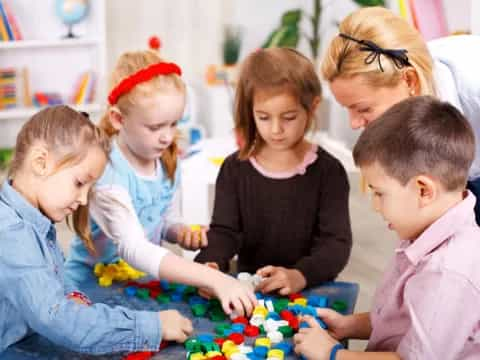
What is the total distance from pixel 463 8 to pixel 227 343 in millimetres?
2212

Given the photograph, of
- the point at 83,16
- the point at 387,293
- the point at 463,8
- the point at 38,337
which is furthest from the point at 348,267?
the point at 83,16

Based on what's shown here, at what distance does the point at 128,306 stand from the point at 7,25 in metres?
3.02

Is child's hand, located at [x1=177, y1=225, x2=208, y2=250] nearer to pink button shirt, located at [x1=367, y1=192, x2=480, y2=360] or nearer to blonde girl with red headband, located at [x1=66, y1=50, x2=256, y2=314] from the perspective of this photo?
blonde girl with red headband, located at [x1=66, y1=50, x2=256, y2=314]

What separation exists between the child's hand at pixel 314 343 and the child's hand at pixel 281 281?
0.76ft

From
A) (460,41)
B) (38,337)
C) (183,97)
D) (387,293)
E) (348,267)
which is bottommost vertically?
(348,267)

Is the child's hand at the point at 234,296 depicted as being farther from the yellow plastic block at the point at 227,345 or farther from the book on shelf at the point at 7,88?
the book on shelf at the point at 7,88

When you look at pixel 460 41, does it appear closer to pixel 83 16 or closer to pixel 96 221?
pixel 96 221

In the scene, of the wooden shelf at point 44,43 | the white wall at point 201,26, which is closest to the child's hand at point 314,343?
the white wall at point 201,26

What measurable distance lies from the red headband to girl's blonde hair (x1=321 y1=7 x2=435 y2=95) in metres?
0.41

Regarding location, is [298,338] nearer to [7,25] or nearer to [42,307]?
[42,307]

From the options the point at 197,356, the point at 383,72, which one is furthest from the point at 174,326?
the point at 383,72

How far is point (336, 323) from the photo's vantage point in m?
1.41

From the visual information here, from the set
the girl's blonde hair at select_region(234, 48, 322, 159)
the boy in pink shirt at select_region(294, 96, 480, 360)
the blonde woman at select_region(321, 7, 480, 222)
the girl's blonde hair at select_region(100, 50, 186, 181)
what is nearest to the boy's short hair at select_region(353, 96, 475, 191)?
the boy in pink shirt at select_region(294, 96, 480, 360)

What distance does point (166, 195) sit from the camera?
1.93m
